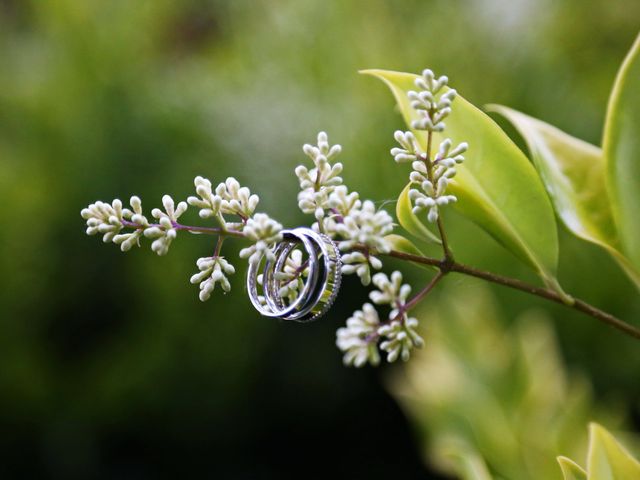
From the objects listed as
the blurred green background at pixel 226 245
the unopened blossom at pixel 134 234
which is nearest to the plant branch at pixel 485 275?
the unopened blossom at pixel 134 234

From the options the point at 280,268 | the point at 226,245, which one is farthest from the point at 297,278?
the point at 226,245

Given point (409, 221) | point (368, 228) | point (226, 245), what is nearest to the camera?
point (368, 228)

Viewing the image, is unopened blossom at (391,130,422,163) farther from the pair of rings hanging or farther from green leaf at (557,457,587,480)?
green leaf at (557,457,587,480)

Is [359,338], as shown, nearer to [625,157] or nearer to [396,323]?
[396,323]

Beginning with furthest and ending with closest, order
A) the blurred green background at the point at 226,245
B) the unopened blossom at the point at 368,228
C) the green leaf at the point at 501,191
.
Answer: the blurred green background at the point at 226,245, the green leaf at the point at 501,191, the unopened blossom at the point at 368,228

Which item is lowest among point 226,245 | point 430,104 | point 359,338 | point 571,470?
point 226,245

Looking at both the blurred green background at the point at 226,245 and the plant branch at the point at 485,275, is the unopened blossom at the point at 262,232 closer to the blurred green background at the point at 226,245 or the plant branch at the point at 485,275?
the plant branch at the point at 485,275

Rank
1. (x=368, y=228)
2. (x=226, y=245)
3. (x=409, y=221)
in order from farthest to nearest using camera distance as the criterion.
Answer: (x=226, y=245) < (x=409, y=221) < (x=368, y=228)
